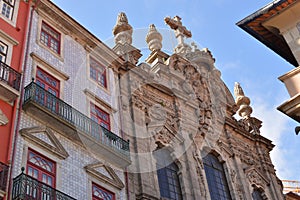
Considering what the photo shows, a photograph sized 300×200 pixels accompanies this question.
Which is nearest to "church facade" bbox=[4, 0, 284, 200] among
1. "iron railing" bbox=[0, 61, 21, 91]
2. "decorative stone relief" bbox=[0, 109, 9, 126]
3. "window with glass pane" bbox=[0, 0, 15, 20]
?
"iron railing" bbox=[0, 61, 21, 91]

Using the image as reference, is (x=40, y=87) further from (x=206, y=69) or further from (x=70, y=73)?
(x=206, y=69)

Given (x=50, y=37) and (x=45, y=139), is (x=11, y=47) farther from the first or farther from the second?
(x=45, y=139)

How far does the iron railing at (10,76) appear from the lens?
1533cm

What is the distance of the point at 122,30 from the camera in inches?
989

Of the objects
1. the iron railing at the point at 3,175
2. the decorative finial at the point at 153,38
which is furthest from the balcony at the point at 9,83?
the decorative finial at the point at 153,38

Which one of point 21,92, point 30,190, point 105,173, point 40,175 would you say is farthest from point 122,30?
point 30,190

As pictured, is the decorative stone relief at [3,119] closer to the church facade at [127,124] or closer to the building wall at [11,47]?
the building wall at [11,47]

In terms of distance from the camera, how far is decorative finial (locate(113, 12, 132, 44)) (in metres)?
24.7

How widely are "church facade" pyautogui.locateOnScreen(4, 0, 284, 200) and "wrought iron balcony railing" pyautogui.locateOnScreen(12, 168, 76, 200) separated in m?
0.03

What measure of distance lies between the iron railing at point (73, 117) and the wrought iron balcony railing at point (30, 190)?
2849 millimetres

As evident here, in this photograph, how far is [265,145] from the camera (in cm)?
2883

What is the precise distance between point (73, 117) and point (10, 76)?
2587mm

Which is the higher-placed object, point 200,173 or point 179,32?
point 179,32

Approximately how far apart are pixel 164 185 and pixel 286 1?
9228 mm
